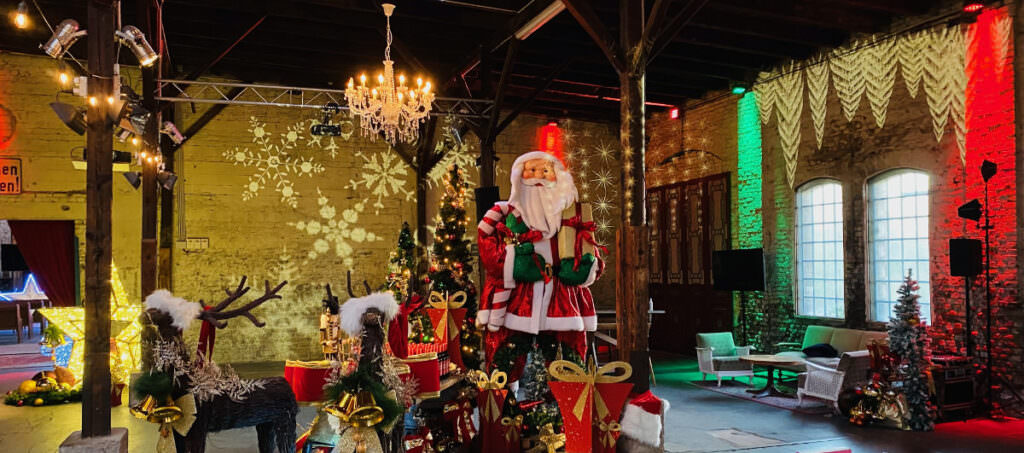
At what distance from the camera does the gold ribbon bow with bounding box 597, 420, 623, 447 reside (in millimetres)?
3670

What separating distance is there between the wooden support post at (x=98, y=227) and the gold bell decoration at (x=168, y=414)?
0.93 metres

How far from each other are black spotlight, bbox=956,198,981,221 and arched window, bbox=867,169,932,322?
2.79 feet

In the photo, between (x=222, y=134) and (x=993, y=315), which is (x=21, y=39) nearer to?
(x=222, y=134)

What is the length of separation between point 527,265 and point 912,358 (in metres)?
4.22

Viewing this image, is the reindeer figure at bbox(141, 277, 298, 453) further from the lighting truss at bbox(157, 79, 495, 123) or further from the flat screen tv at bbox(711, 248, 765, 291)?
the flat screen tv at bbox(711, 248, 765, 291)

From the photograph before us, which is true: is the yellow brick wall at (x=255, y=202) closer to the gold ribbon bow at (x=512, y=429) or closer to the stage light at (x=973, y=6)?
the stage light at (x=973, y=6)

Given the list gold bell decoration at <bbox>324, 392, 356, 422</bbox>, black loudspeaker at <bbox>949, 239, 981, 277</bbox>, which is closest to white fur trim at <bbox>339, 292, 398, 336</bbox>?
gold bell decoration at <bbox>324, 392, 356, 422</bbox>

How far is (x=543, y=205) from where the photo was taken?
16.3 feet

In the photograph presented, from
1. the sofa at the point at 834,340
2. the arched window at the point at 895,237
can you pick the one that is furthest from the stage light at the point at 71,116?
the arched window at the point at 895,237

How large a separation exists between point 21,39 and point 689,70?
9.54 m

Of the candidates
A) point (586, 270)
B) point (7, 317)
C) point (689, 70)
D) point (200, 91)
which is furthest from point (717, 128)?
point (7, 317)

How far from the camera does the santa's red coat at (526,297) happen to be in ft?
15.7

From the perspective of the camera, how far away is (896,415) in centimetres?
664

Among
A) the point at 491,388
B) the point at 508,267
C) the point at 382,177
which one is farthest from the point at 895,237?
the point at 382,177
